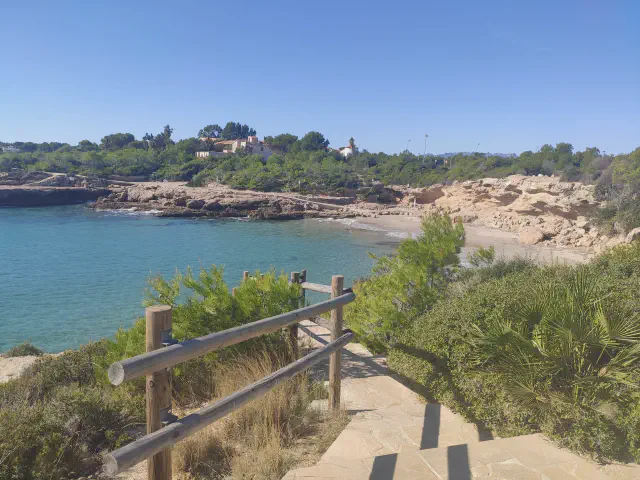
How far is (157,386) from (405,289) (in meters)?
5.02

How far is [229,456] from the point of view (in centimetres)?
344

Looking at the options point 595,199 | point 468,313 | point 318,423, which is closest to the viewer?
point 318,423

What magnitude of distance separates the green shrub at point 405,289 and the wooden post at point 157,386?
432 centimetres

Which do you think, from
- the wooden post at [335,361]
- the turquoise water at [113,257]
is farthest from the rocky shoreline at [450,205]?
the wooden post at [335,361]

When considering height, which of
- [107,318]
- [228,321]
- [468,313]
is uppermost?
[468,313]

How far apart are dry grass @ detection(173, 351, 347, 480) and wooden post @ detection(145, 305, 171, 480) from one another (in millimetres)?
610

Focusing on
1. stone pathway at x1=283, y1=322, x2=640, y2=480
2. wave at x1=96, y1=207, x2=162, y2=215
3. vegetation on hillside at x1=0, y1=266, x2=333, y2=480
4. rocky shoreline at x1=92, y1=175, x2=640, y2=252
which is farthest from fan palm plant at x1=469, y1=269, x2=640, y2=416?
wave at x1=96, y1=207, x2=162, y2=215

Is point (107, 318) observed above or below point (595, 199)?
below

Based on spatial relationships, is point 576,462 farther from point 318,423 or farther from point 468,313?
point 318,423

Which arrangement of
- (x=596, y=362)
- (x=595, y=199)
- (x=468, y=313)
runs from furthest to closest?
(x=595, y=199) < (x=468, y=313) < (x=596, y=362)

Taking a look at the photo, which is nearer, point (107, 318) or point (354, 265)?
point (107, 318)

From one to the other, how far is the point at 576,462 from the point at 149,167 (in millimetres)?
90528

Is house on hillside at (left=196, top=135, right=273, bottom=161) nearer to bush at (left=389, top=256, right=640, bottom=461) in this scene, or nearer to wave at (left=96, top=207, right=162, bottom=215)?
wave at (left=96, top=207, right=162, bottom=215)

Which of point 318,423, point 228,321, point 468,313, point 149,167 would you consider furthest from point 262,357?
point 149,167
